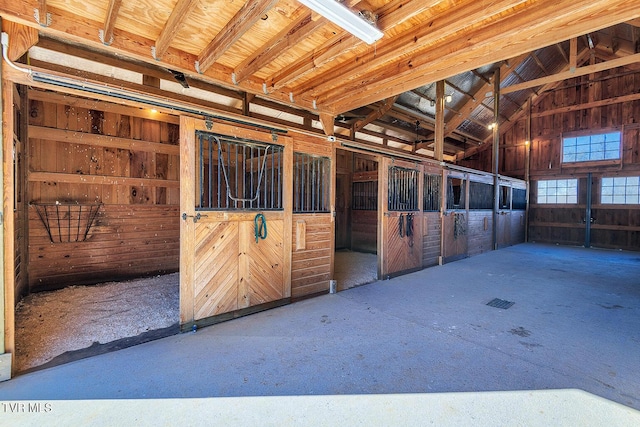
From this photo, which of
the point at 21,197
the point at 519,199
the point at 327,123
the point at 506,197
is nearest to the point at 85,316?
the point at 21,197

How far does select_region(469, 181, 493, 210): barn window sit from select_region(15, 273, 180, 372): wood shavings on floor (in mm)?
6490

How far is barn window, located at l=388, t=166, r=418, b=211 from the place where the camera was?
4695 millimetres

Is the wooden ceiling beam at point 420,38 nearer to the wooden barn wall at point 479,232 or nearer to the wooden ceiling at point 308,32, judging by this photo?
the wooden ceiling at point 308,32

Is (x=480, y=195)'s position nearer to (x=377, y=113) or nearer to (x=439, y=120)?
(x=439, y=120)

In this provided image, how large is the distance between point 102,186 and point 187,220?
243cm

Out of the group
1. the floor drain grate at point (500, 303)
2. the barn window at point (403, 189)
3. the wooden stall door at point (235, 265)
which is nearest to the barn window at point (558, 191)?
the barn window at point (403, 189)

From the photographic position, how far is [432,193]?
5523 millimetres

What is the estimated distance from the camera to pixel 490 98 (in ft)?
27.7

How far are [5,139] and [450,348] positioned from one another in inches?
143

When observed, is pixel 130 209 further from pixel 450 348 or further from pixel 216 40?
pixel 450 348

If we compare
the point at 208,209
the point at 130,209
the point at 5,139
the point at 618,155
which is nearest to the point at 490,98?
the point at 618,155

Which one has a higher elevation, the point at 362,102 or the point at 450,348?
the point at 362,102

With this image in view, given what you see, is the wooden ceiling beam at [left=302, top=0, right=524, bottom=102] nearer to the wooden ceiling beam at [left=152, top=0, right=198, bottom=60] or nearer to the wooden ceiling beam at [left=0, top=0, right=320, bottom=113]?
the wooden ceiling beam at [left=0, top=0, right=320, bottom=113]

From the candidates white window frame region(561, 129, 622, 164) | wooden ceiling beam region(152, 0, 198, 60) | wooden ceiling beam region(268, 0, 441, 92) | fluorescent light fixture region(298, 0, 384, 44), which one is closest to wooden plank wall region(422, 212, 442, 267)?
wooden ceiling beam region(268, 0, 441, 92)
